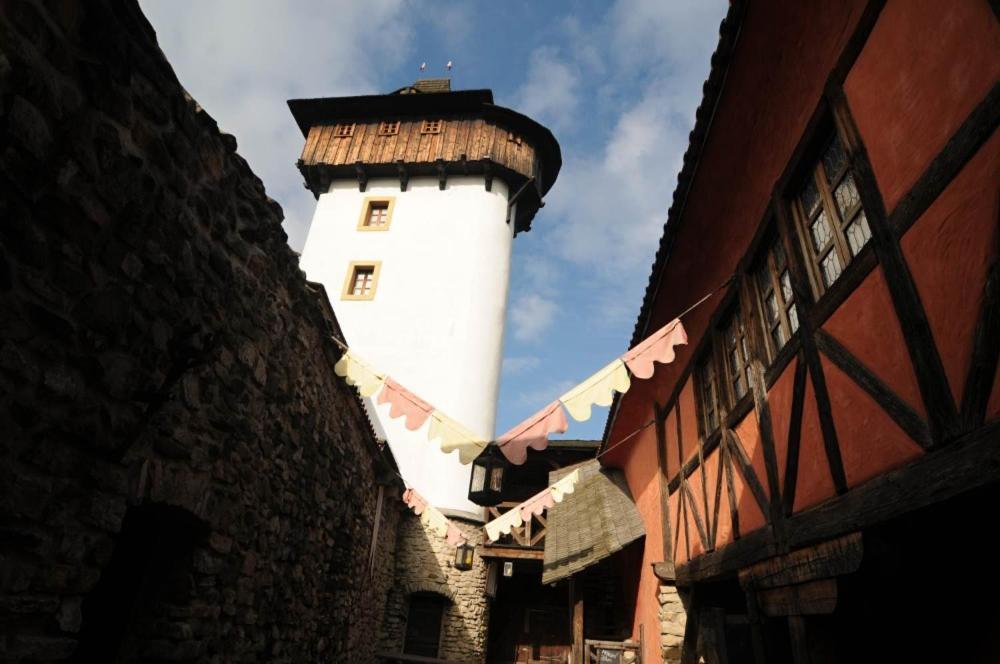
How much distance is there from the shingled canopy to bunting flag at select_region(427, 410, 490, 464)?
3499mm

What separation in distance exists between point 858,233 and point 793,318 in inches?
35.5

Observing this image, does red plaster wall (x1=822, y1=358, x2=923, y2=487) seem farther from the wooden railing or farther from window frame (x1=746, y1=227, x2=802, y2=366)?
the wooden railing

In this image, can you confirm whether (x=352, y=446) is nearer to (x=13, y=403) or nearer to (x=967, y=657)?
(x=13, y=403)

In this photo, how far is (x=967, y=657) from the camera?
10.5 ft

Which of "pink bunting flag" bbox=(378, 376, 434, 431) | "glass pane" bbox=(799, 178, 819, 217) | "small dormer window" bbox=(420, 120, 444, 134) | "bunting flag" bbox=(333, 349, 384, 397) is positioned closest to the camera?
"glass pane" bbox=(799, 178, 819, 217)

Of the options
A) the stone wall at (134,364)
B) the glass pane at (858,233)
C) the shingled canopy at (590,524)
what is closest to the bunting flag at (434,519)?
the shingled canopy at (590,524)

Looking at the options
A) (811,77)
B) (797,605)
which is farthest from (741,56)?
(797,605)

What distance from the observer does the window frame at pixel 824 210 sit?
3141 mm

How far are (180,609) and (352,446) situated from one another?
4.33m

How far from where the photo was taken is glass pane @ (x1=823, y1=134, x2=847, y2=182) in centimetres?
338

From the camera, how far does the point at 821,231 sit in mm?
3602

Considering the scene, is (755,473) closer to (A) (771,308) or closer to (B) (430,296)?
(A) (771,308)

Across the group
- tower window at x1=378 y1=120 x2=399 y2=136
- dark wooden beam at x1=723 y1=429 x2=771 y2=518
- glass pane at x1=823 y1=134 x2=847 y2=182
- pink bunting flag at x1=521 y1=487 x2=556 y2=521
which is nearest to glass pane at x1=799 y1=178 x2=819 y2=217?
glass pane at x1=823 y1=134 x2=847 y2=182

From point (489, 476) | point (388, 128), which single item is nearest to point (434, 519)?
point (489, 476)
